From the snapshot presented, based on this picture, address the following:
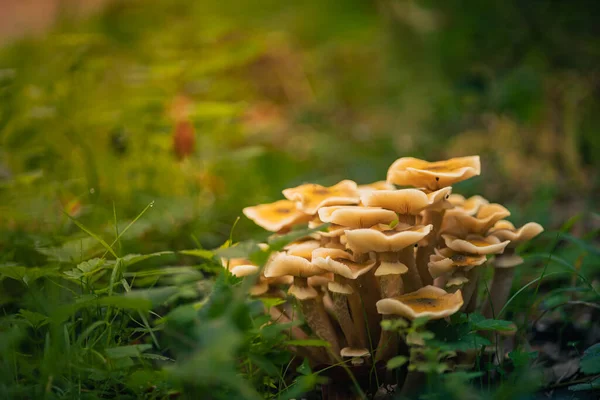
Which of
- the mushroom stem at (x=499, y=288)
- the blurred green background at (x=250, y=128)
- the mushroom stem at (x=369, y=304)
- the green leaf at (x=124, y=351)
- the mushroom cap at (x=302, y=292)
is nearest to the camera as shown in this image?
the green leaf at (x=124, y=351)

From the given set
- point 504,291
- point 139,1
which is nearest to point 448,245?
point 504,291

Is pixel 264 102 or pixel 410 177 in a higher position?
pixel 410 177

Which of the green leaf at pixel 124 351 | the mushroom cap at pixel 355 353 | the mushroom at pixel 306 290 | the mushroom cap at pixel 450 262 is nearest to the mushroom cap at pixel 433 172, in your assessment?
the mushroom cap at pixel 450 262

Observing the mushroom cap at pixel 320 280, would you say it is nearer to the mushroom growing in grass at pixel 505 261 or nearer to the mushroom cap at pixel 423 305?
the mushroom cap at pixel 423 305

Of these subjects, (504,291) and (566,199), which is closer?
(504,291)

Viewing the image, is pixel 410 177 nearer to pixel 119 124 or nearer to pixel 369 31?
pixel 119 124

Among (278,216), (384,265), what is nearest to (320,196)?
(278,216)

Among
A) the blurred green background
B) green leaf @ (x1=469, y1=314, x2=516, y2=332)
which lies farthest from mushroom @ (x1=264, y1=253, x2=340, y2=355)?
the blurred green background
